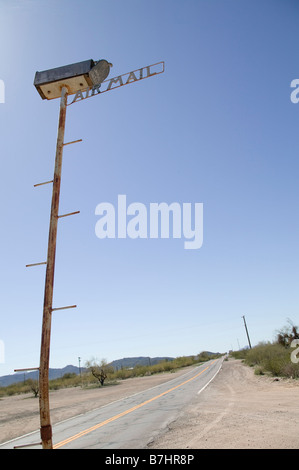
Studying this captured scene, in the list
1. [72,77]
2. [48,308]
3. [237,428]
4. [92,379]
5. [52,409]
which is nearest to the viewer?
[48,308]

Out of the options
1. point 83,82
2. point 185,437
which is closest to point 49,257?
point 83,82

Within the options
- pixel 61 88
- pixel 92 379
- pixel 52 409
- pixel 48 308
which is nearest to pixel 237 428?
pixel 48 308

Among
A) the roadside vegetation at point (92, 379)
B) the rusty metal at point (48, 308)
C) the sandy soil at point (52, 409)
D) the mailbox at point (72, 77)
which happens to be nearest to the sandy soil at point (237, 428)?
the rusty metal at point (48, 308)

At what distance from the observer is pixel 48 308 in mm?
3875

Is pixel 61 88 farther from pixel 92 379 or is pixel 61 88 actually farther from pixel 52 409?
pixel 92 379

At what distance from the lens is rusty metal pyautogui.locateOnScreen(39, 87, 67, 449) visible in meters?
3.61

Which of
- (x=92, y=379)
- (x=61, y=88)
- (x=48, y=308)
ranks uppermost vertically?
(x=61, y=88)

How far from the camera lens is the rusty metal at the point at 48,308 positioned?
361 centimetres

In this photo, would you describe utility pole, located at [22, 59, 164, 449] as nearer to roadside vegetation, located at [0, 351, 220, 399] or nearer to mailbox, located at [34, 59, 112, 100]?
mailbox, located at [34, 59, 112, 100]

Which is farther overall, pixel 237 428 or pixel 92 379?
pixel 92 379

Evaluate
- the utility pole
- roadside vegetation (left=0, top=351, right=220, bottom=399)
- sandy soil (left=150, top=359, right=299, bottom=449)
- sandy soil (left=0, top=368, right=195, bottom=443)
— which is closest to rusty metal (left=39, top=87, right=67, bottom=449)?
the utility pole

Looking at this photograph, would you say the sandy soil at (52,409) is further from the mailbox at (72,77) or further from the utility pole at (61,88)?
the mailbox at (72,77)
